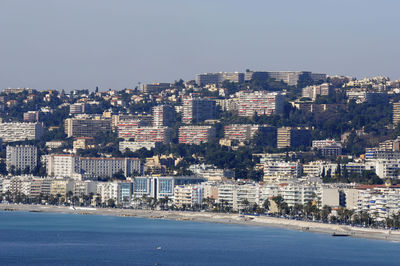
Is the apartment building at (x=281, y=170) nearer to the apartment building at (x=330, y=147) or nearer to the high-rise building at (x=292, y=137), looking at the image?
the apartment building at (x=330, y=147)

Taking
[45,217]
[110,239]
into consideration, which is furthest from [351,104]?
[110,239]

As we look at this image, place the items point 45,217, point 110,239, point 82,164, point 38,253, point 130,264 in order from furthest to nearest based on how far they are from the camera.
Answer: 1. point 82,164
2. point 45,217
3. point 110,239
4. point 38,253
5. point 130,264

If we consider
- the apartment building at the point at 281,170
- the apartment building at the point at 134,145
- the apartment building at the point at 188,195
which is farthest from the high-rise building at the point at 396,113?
the apartment building at the point at 188,195

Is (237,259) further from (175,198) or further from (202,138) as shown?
(202,138)

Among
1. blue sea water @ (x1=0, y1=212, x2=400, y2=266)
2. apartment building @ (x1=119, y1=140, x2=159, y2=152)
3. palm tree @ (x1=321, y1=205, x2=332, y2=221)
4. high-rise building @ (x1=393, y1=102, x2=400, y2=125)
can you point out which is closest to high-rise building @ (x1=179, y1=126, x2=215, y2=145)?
apartment building @ (x1=119, y1=140, x2=159, y2=152)

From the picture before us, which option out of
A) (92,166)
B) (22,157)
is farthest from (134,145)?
(92,166)

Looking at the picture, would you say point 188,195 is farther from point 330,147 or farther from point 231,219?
point 330,147
